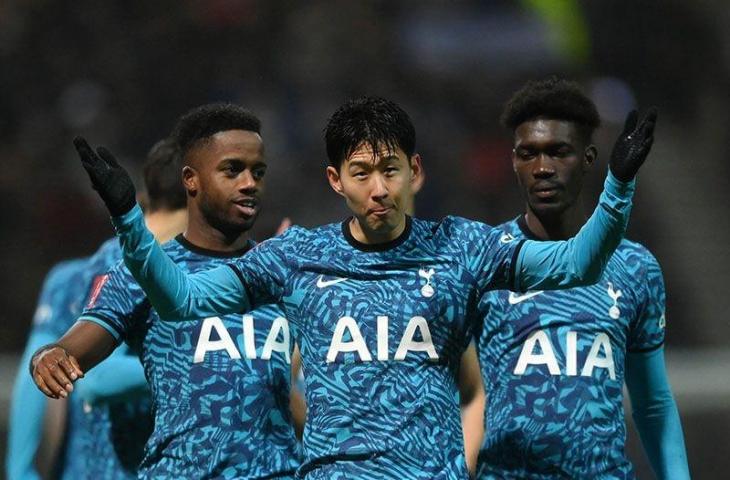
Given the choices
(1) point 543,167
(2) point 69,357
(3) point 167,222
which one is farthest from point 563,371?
(3) point 167,222

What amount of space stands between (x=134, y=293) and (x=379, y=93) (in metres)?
5.88

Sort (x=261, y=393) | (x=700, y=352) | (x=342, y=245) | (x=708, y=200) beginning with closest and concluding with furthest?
(x=342, y=245)
(x=261, y=393)
(x=700, y=352)
(x=708, y=200)

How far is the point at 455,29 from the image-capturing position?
33.6 feet

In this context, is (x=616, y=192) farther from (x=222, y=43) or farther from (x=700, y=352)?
(x=222, y=43)

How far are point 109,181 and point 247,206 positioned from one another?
3.13ft

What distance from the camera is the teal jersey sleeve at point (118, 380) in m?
A: 4.83

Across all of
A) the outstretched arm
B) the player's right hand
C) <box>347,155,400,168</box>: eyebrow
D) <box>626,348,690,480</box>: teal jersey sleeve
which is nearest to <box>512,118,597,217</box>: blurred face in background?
<box>626,348,690,480</box>: teal jersey sleeve

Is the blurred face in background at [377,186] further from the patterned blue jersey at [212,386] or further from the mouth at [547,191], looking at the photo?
the mouth at [547,191]

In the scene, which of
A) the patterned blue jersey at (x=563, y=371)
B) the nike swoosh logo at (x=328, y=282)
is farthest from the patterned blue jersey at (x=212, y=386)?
the patterned blue jersey at (x=563, y=371)

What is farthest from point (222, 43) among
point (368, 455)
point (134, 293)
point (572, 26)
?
point (368, 455)

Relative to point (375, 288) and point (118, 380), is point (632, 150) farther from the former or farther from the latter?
point (118, 380)

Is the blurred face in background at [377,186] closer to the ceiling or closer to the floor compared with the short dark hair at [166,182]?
closer to the floor

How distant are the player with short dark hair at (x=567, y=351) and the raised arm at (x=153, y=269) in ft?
3.24

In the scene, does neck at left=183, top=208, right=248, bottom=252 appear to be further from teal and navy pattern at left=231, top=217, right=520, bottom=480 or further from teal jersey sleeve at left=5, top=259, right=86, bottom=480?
teal jersey sleeve at left=5, top=259, right=86, bottom=480
